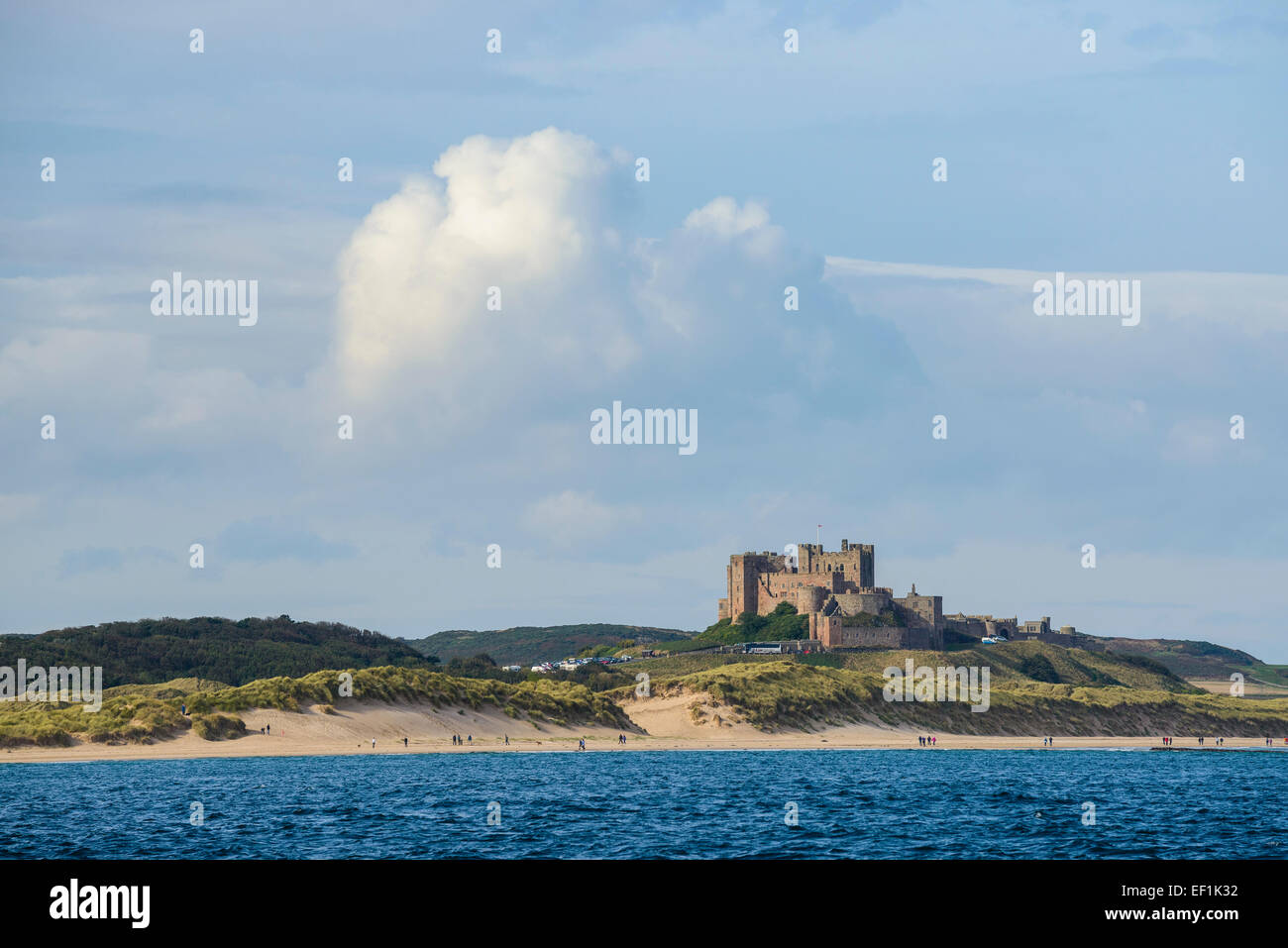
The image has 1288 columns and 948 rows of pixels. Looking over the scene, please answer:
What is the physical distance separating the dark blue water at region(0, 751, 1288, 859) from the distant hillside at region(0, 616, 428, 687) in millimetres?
74406

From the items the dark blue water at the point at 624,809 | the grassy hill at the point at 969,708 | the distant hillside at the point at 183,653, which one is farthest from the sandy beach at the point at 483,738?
the distant hillside at the point at 183,653

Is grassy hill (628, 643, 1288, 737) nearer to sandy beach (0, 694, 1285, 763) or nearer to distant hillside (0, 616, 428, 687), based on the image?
sandy beach (0, 694, 1285, 763)

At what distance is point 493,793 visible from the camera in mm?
65312

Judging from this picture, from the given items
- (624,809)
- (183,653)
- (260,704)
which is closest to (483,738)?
(260,704)

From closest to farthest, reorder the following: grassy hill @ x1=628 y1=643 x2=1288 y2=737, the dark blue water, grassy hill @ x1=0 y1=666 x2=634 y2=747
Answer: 1. the dark blue water
2. grassy hill @ x1=0 y1=666 x2=634 y2=747
3. grassy hill @ x1=628 y1=643 x2=1288 y2=737

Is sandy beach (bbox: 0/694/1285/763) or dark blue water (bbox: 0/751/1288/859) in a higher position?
dark blue water (bbox: 0/751/1288/859)

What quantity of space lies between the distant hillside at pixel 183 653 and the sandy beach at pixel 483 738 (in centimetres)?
4065

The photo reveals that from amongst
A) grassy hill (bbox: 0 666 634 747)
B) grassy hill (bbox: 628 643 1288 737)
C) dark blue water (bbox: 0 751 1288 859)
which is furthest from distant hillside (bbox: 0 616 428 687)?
dark blue water (bbox: 0 751 1288 859)

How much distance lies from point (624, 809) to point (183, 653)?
425 ft

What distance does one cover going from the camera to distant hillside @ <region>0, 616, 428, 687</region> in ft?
530

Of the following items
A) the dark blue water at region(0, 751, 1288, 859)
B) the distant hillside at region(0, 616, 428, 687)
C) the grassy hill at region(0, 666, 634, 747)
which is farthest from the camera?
the distant hillside at region(0, 616, 428, 687)
